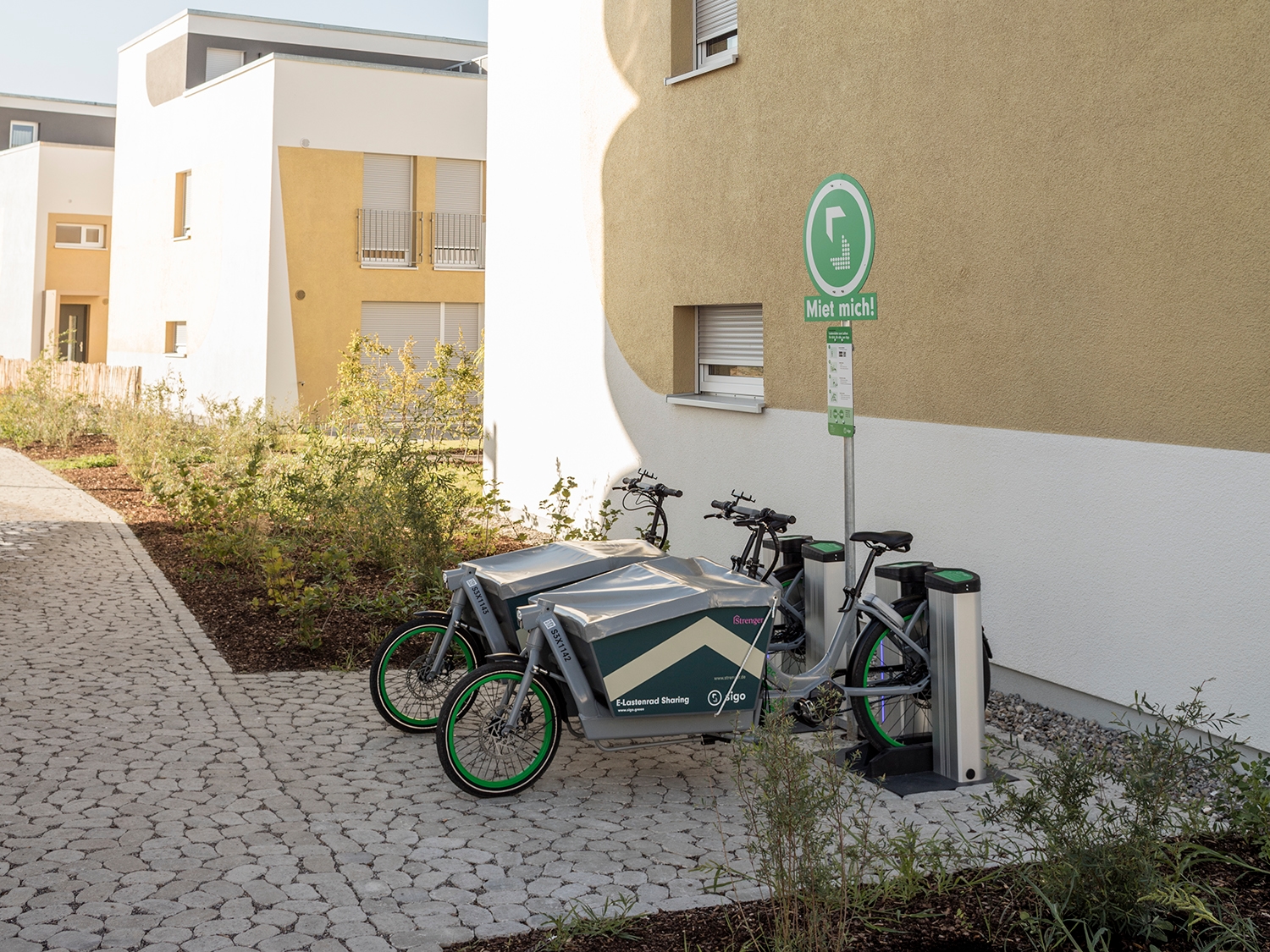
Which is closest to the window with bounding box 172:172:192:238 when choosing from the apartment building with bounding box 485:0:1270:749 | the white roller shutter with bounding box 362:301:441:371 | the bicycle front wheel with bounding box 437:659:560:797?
the white roller shutter with bounding box 362:301:441:371

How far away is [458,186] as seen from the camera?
26.6 m

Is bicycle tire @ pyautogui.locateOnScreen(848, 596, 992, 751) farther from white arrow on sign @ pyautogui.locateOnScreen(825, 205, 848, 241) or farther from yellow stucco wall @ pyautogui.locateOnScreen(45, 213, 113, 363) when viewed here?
yellow stucco wall @ pyautogui.locateOnScreen(45, 213, 113, 363)

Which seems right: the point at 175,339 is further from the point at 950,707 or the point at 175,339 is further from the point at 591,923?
the point at 591,923

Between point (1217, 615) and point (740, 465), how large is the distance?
4.11m

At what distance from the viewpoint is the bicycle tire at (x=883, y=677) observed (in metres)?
5.66

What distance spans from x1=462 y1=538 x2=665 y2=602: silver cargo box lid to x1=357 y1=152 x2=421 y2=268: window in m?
20.5

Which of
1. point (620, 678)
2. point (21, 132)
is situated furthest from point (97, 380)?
point (21, 132)

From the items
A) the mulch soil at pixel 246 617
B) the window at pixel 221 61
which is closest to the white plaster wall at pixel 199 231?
the window at pixel 221 61

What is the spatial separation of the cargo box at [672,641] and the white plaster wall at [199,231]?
802 inches

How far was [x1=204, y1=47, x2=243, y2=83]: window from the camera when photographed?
1235 inches

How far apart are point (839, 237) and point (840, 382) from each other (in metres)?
0.73

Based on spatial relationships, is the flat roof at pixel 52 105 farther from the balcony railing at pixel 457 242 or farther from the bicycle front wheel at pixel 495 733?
the bicycle front wheel at pixel 495 733

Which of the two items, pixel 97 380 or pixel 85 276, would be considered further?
pixel 85 276

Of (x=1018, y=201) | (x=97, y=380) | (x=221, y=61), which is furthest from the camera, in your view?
(x=221, y=61)
